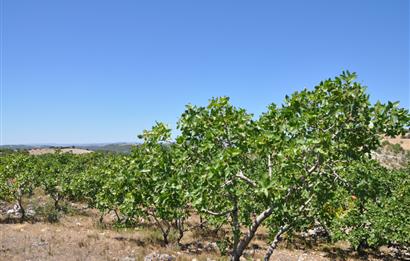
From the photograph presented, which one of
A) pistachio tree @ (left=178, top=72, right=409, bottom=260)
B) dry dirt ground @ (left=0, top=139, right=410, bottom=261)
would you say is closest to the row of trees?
pistachio tree @ (left=178, top=72, right=409, bottom=260)

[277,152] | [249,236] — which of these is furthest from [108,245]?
[277,152]

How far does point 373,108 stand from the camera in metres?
6.95

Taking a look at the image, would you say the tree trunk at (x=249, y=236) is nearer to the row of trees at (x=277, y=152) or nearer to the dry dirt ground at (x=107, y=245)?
the row of trees at (x=277, y=152)

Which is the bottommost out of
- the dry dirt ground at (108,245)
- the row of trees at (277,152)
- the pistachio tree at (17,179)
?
the dry dirt ground at (108,245)

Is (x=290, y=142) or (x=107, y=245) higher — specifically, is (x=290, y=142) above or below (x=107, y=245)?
above

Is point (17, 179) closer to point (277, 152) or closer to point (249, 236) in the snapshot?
point (249, 236)

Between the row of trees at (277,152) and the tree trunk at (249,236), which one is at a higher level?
the row of trees at (277,152)

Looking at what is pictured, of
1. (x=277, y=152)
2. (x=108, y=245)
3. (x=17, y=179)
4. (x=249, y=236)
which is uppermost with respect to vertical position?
(x=277, y=152)

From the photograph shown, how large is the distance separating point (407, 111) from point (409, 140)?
8899 centimetres

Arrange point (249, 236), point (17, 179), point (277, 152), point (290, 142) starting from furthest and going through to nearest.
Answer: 1. point (17, 179)
2. point (249, 236)
3. point (277, 152)
4. point (290, 142)

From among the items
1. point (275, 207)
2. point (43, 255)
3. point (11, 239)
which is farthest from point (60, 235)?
point (275, 207)

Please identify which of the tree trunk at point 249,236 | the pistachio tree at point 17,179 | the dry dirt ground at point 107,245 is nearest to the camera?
the tree trunk at point 249,236

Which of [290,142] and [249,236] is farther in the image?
[249,236]

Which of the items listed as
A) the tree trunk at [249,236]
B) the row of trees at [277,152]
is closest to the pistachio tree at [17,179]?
the row of trees at [277,152]
